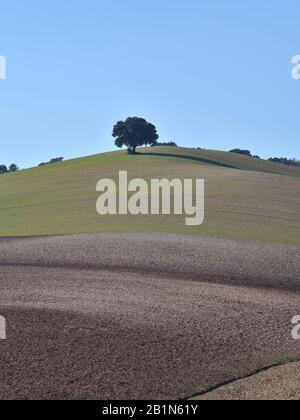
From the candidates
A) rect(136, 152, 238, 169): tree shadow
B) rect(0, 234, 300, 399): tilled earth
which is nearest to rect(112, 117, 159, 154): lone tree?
rect(136, 152, 238, 169): tree shadow

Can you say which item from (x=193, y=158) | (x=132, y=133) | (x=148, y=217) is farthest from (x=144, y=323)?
(x=132, y=133)

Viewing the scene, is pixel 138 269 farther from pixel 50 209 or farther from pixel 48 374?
pixel 50 209

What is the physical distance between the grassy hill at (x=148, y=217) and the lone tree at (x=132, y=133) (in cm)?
413

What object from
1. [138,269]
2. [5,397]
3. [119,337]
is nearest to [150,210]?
[138,269]

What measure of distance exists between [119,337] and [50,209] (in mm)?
36621

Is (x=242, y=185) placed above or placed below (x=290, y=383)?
above

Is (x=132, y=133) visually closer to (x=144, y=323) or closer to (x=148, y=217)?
(x=148, y=217)

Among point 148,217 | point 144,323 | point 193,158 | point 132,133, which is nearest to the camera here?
point 144,323

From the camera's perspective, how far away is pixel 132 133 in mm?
96562

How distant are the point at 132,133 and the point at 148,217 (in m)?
50.8

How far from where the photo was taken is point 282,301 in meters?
22.8

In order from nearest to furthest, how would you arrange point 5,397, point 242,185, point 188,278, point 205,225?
1. point 5,397
2. point 188,278
3. point 205,225
4. point 242,185

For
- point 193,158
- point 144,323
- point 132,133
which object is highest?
point 132,133

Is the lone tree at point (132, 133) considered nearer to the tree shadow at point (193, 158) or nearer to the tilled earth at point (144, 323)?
the tree shadow at point (193, 158)
